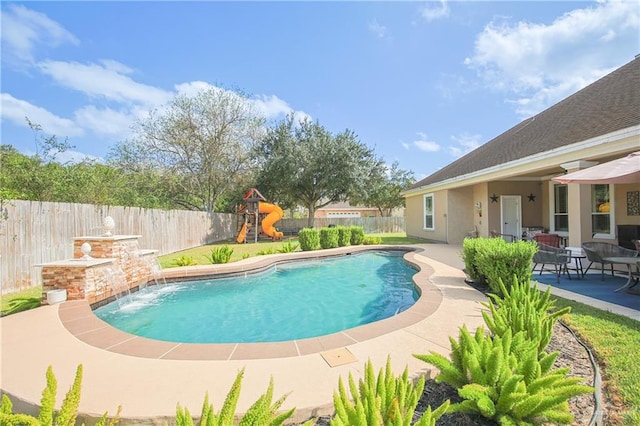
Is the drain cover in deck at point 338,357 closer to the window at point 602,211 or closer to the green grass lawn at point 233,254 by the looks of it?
the green grass lawn at point 233,254

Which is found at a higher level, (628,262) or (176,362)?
(628,262)

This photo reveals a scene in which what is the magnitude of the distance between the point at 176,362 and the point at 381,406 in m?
2.26

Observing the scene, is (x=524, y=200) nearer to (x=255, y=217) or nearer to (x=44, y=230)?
(x=255, y=217)

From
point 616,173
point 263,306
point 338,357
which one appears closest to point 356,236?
point 263,306

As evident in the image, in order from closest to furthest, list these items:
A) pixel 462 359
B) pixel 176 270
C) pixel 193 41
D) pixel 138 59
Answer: pixel 462 359
pixel 176 270
pixel 193 41
pixel 138 59

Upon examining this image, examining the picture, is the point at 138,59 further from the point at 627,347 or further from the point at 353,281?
the point at 627,347

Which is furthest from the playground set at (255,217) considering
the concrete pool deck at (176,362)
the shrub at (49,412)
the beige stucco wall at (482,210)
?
the shrub at (49,412)

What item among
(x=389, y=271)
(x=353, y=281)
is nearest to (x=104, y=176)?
(x=353, y=281)

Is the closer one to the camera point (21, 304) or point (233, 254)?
→ point (21, 304)

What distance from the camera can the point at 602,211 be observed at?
878cm

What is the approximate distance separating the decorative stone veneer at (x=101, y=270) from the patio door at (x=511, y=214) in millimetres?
13801

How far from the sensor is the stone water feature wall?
5.30m

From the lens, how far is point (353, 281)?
8.48 metres

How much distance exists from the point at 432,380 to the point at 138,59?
16957 mm
